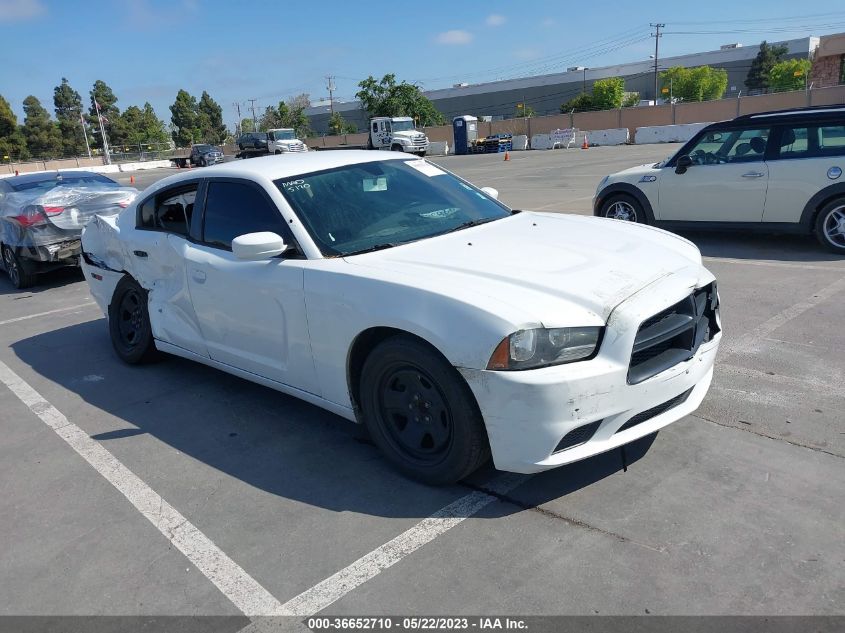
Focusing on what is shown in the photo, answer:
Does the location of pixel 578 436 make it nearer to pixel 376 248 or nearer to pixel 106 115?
pixel 376 248

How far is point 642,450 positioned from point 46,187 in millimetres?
10032

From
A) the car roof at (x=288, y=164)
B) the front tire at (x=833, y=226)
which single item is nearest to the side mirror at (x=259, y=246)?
the car roof at (x=288, y=164)

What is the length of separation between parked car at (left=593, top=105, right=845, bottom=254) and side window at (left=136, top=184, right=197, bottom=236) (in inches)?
247

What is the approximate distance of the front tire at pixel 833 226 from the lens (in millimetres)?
7656

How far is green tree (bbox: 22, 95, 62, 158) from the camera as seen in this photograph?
247 feet

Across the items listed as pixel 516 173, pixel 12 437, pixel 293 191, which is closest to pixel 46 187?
pixel 12 437

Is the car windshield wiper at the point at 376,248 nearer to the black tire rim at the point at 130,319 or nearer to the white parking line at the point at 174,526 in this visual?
the white parking line at the point at 174,526

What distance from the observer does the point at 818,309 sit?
5.81m

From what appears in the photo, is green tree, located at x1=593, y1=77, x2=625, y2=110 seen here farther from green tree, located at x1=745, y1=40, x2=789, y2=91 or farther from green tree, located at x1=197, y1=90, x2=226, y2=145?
green tree, located at x1=197, y1=90, x2=226, y2=145

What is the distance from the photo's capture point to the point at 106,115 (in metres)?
86.8

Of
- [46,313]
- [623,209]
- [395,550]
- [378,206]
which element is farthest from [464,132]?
[395,550]

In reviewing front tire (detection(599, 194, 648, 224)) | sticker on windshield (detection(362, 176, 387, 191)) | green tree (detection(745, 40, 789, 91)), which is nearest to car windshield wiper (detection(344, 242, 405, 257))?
sticker on windshield (detection(362, 176, 387, 191))

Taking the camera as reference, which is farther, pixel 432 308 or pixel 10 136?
pixel 10 136

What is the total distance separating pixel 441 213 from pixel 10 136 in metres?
82.8
